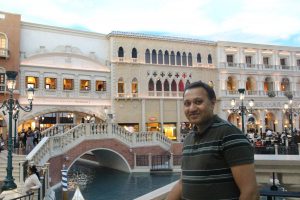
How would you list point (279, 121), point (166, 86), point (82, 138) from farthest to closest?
point (279, 121) < point (166, 86) < point (82, 138)

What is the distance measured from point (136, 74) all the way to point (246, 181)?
24929 mm

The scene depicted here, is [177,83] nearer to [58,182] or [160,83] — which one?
[160,83]

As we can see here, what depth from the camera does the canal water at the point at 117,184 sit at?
43.9ft

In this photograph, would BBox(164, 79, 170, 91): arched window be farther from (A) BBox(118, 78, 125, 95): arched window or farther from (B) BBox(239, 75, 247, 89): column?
(B) BBox(239, 75, 247, 89): column

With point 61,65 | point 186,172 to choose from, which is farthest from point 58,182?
point 186,172

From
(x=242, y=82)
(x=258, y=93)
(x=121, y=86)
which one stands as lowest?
(x=258, y=93)

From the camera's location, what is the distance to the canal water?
13389mm

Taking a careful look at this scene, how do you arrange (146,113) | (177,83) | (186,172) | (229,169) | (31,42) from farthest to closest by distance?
(177,83) → (146,113) → (31,42) → (186,172) → (229,169)

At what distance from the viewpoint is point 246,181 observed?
1.68 metres

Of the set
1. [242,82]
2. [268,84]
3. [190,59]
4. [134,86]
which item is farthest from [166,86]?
[268,84]

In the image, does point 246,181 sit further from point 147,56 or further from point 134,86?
point 147,56

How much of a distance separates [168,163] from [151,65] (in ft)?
34.6

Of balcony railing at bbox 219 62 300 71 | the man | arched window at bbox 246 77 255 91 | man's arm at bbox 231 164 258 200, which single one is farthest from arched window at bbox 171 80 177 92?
man's arm at bbox 231 164 258 200

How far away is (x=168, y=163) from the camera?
1878 centimetres
